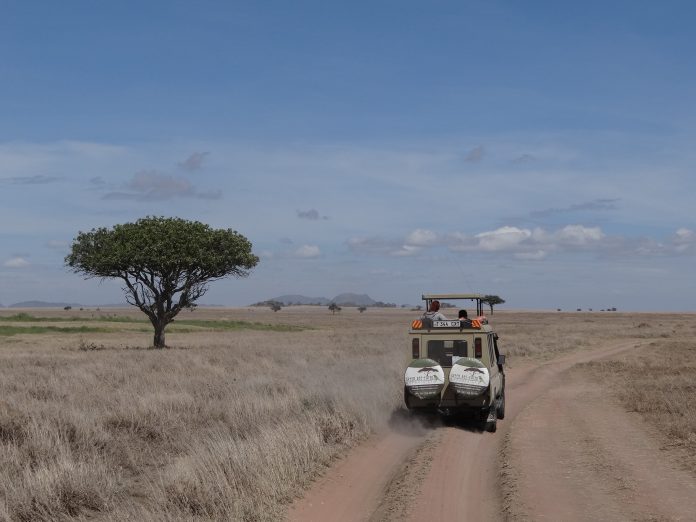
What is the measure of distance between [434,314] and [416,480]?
5.72 metres

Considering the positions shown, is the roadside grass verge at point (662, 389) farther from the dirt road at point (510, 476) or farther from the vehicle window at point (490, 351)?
the vehicle window at point (490, 351)

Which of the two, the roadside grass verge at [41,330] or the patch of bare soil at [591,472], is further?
the roadside grass verge at [41,330]

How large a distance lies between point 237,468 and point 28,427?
17.5ft

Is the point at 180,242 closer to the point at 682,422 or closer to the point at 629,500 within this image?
the point at 682,422

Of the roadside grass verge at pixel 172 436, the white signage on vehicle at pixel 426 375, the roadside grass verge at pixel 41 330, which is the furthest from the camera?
the roadside grass verge at pixel 41 330

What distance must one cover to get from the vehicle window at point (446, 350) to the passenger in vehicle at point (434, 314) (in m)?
0.57

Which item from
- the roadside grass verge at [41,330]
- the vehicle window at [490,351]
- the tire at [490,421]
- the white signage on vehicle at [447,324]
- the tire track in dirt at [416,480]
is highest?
the white signage on vehicle at [447,324]

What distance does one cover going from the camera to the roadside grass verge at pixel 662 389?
1327 cm

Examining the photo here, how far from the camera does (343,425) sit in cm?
1338

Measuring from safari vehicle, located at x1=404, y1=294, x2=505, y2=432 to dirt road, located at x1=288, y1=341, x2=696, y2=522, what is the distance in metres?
0.55

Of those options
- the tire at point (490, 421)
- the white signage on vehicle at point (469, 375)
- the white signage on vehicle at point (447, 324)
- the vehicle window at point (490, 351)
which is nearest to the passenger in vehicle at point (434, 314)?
the white signage on vehicle at point (447, 324)

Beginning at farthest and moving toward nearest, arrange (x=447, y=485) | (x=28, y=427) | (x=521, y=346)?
1. (x=521, y=346)
2. (x=28, y=427)
3. (x=447, y=485)

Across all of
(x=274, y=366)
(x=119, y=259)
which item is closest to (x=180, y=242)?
(x=119, y=259)

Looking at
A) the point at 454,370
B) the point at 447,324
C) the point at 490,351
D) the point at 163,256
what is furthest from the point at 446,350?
the point at 163,256
